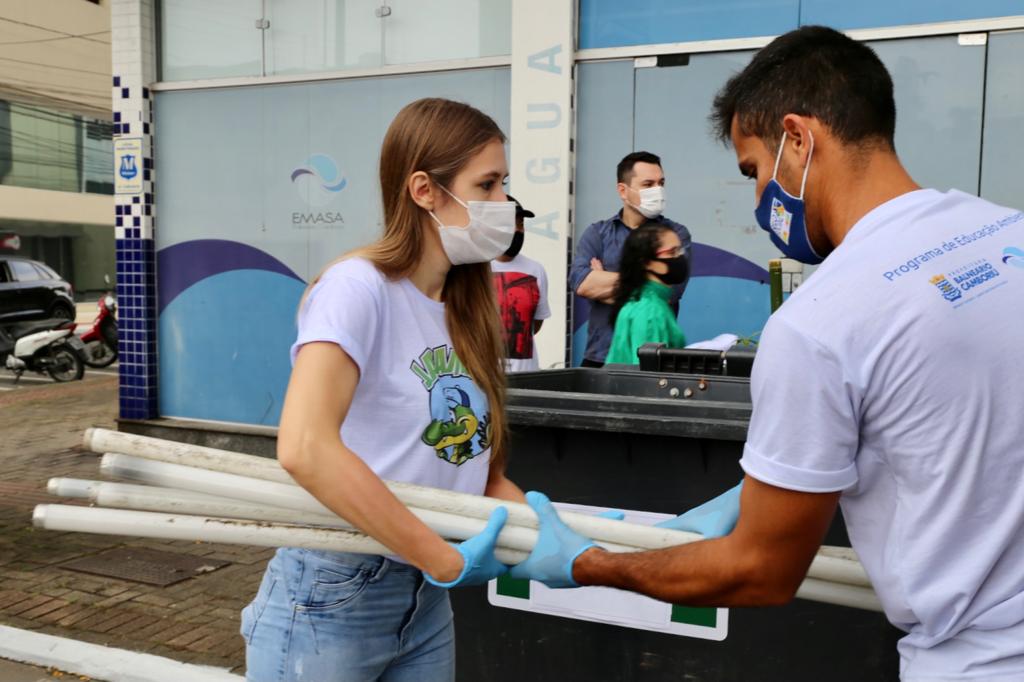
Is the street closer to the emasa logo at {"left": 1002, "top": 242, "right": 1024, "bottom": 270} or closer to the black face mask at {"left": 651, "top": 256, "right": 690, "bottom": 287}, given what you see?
the black face mask at {"left": 651, "top": 256, "right": 690, "bottom": 287}

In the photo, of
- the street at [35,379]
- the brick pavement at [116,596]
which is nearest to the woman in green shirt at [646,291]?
the brick pavement at [116,596]

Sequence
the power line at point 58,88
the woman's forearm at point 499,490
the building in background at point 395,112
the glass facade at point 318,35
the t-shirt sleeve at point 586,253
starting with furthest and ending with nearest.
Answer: the power line at point 58,88, the glass facade at point 318,35, the building in background at point 395,112, the t-shirt sleeve at point 586,253, the woman's forearm at point 499,490

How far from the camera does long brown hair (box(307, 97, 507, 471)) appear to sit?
2016 mm

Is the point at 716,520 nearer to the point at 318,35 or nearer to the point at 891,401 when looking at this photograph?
the point at 891,401

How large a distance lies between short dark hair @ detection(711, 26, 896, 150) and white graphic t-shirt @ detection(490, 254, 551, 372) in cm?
310

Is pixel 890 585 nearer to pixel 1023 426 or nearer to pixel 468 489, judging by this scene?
pixel 1023 426

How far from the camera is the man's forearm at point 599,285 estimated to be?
480cm

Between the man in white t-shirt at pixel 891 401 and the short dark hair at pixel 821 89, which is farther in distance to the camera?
the short dark hair at pixel 821 89

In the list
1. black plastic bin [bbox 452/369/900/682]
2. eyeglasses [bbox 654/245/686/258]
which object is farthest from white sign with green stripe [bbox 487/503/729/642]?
eyeglasses [bbox 654/245/686/258]

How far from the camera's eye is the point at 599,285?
4.86 metres

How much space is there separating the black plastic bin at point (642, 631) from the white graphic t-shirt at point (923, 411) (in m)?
1.33

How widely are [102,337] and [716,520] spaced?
14341mm

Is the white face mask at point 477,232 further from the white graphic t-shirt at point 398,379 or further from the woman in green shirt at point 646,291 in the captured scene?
the woman in green shirt at point 646,291

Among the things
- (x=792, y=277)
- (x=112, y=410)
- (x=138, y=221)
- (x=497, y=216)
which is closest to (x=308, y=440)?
(x=497, y=216)
